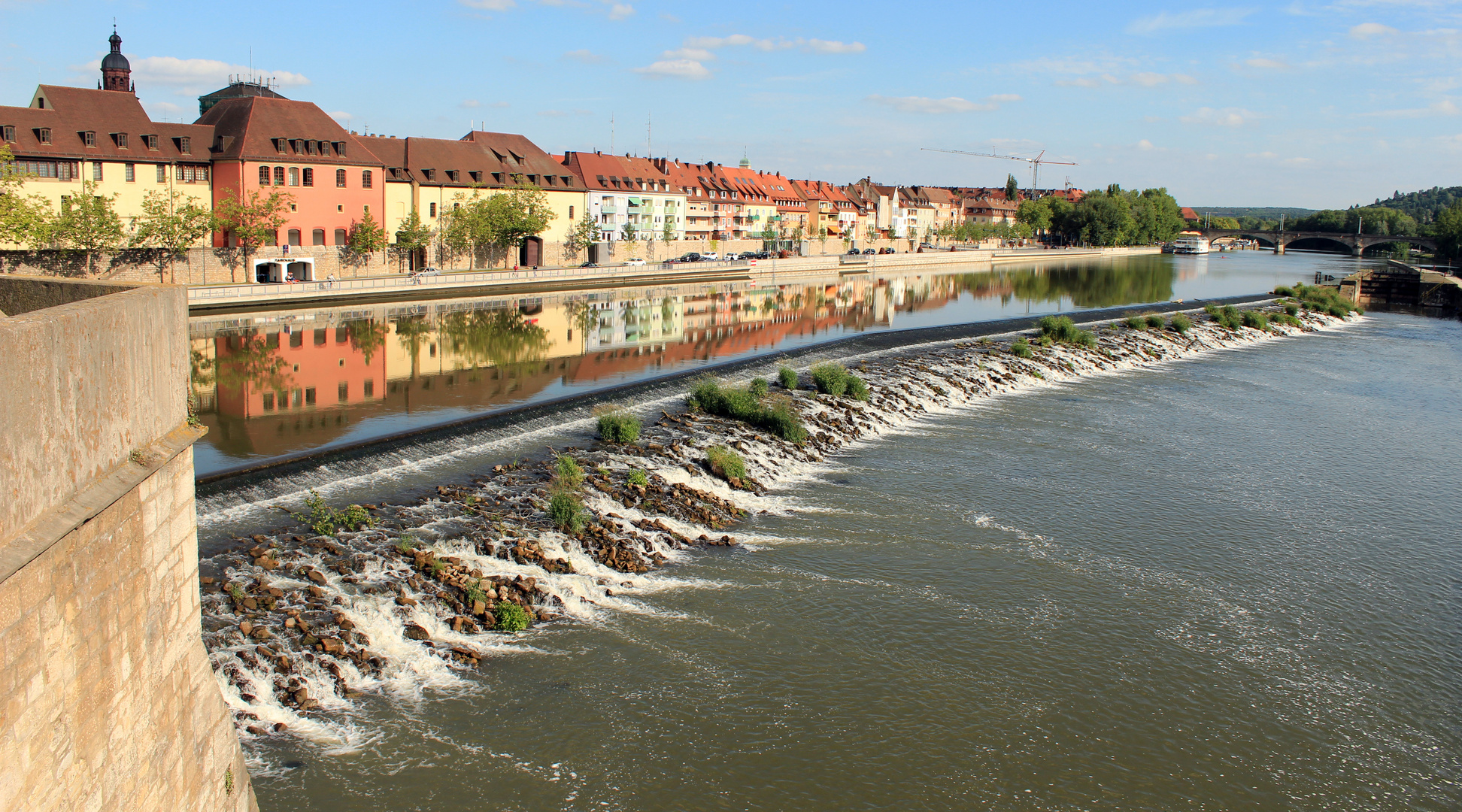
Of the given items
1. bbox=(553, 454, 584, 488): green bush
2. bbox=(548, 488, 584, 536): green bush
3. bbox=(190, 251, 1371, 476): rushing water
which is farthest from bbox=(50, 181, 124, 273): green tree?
bbox=(548, 488, 584, 536): green bush

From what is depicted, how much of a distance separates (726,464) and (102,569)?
42.7ft

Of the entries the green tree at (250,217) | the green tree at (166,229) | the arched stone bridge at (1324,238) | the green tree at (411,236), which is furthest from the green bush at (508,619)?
the arched stone bridge at (1324,238)

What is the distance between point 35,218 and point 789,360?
100ft

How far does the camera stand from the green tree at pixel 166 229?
1687 inches

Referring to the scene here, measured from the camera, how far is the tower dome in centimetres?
6412

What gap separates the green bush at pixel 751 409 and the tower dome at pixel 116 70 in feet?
197

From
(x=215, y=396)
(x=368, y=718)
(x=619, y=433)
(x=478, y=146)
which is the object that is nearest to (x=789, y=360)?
(x=619, y=433)

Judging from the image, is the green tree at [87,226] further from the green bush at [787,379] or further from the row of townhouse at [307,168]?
the green bush at [787,379]

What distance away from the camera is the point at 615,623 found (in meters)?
12.2

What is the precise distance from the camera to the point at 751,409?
21109mm

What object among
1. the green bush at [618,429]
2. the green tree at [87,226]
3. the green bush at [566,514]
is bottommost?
the green bush at [566,514]

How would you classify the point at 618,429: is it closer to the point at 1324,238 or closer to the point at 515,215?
the point at 515,215

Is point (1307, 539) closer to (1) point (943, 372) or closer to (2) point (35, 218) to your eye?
(1) point (943, 372)

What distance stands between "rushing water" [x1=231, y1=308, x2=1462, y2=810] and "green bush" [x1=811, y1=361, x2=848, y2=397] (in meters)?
5.06
